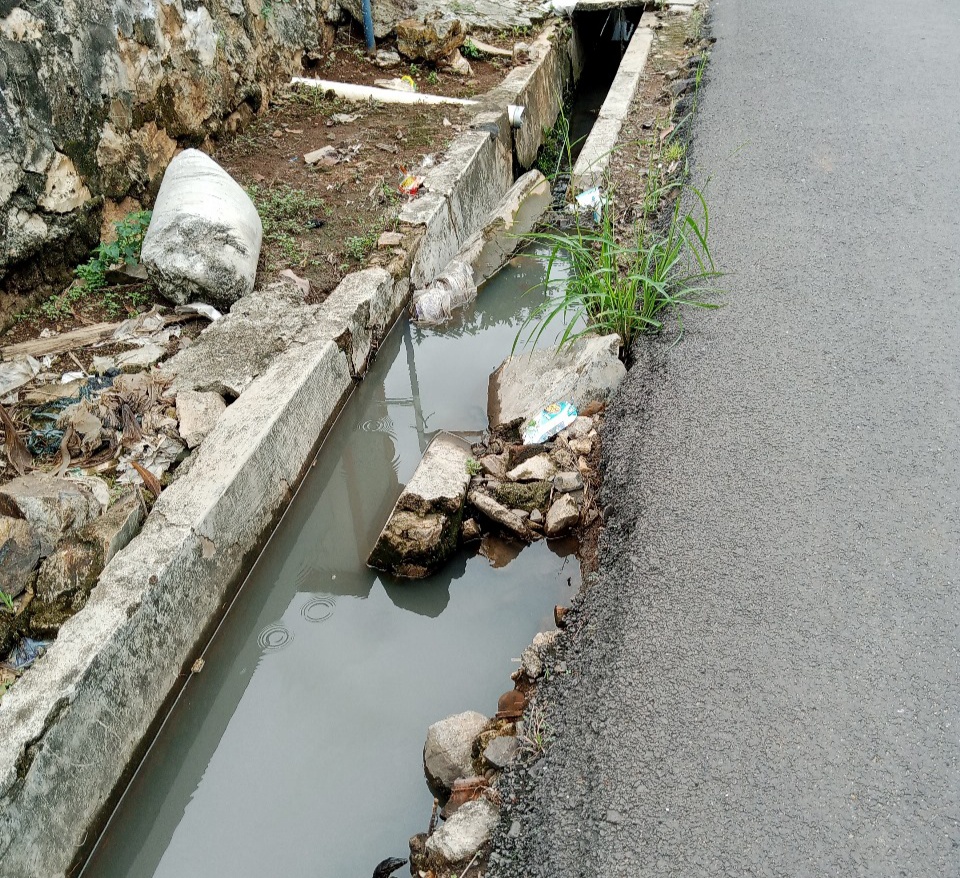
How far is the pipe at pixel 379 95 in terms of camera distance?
20.7 feet

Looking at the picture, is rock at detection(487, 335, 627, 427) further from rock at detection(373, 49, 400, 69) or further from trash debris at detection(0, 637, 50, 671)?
rock at detection(373, 49, 400, 69)

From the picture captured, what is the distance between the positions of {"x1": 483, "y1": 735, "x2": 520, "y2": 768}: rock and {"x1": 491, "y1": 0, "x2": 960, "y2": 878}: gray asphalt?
14cm

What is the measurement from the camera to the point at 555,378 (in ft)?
12.4

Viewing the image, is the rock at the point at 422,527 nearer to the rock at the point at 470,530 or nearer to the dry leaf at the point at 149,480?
the rock at the point at 470,530

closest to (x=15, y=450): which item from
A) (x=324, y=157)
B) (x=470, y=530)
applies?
(x=470, y=530)

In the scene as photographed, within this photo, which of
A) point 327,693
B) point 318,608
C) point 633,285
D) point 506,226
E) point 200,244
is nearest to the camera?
point 327,693

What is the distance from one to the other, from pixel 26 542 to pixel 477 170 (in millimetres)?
3922

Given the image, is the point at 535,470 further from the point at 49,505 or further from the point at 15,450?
the point at 15,450

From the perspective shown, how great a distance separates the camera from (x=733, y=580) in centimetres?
240

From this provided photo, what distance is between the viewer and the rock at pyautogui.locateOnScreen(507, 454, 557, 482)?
11.1ft

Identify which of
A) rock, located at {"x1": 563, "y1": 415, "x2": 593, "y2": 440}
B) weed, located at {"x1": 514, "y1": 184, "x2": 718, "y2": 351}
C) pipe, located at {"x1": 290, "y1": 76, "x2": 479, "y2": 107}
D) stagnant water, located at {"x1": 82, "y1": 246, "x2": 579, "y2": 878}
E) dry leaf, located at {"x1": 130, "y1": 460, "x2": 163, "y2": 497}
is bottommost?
stagnant water, located at {"x1": 82, "y1": 246, "x2": 579, "y2": 878}

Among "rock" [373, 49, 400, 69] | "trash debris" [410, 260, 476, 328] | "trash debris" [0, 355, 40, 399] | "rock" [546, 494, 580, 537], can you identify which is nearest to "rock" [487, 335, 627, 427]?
"rock" [546, 494, 580, 537]

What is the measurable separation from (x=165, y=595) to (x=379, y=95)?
481 centimetres

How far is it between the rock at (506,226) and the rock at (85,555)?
2.86 m
